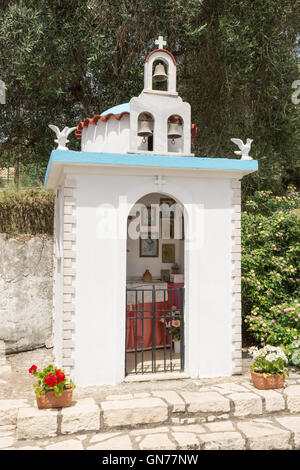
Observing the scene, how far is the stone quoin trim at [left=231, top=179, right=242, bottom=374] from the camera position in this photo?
6.68 m

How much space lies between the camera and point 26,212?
873 cm

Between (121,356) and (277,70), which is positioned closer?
(121,356)

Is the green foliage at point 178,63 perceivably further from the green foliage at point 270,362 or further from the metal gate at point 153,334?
the green foliage at point 270,362

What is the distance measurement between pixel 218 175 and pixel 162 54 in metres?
2.26

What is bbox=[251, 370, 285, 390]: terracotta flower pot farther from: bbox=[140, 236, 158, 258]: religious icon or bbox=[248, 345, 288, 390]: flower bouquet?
bbox=[140, 236, 158, 258]: religious icon

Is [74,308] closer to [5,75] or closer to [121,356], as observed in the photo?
[121,356]

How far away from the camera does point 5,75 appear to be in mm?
11148

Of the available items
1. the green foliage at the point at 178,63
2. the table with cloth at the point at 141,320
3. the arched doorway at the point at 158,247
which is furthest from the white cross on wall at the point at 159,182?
the green foliage at the point at 178,63

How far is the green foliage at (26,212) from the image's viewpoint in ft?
28.3

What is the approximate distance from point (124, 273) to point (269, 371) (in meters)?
2.64

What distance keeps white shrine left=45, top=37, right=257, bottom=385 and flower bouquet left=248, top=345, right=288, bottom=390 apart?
A: 67cm

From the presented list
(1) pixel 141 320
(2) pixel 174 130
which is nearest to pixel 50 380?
(1) pixel 141 320

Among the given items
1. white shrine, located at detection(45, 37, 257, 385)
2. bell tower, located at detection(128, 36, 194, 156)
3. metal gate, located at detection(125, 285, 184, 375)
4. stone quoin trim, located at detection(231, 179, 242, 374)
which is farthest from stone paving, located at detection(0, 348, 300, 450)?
bell tower, located at detection(128, 36, 194, 156)
